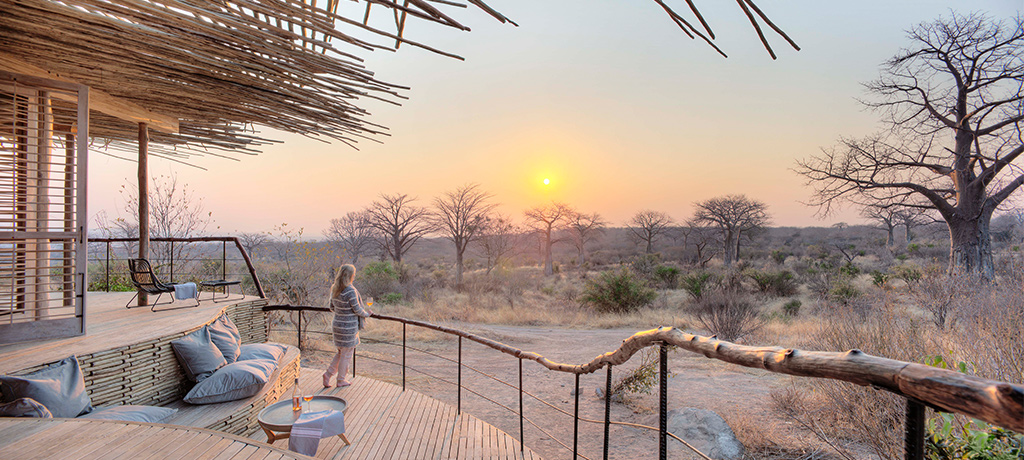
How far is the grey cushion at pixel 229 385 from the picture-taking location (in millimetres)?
4020

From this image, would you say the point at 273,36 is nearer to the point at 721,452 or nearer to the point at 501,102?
the point at 721,452

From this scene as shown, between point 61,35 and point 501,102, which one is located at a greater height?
point 501,102

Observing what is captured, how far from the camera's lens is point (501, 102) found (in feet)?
48.3

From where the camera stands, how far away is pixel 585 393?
25.5 ft

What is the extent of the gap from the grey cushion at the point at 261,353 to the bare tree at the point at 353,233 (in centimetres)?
2210

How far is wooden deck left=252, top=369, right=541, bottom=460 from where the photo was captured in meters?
3.81

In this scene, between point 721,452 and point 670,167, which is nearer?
point 721,452

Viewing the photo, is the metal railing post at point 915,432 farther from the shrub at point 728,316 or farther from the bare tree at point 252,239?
the bare tree at point 252,239

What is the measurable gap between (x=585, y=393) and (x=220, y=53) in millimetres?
6846

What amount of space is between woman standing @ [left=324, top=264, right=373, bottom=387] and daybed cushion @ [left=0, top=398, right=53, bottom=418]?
2813 mm

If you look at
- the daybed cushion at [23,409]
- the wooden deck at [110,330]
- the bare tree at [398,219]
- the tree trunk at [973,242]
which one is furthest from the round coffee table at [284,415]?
the bare tree at [398,219]

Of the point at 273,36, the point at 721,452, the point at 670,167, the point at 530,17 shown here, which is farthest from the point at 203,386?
the point at 670,167

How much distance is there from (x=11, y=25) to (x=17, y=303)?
11.1 feet

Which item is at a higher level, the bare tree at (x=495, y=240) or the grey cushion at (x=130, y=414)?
the bare tree at (x=495, y=240)
